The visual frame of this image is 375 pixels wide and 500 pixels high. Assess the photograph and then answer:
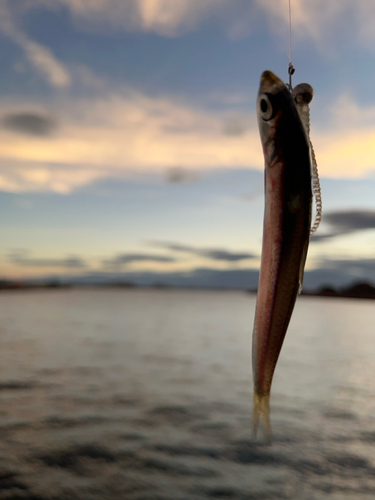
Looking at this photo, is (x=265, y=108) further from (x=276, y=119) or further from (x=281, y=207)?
(x=281, y=207)

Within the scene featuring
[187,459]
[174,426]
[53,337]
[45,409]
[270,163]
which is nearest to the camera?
[270,163]

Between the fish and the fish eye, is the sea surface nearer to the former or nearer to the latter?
the fish

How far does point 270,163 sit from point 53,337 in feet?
99.7

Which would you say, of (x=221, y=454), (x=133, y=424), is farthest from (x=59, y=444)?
(x=221, y=454)

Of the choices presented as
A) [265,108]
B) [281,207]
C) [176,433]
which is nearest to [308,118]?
[265,108]

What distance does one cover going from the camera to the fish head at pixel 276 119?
103 inches

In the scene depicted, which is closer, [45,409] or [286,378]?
[45,409]

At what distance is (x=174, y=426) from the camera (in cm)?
1017

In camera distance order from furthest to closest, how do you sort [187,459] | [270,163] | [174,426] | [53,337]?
[53,337], [174,426], [187,459], [270,163]

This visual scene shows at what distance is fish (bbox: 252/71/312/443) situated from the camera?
259 centimetres

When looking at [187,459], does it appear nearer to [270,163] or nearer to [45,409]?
Result: [45,409]

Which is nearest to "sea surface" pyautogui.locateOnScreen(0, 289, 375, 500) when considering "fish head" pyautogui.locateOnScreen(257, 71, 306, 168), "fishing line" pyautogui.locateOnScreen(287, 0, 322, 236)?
"fishing line" pyautogui.locateOnScreen(287, 0, 322, 236)

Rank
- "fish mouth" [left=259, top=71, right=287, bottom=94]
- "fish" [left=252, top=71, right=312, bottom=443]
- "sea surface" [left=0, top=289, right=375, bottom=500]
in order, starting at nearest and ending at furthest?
1. "fish" [left=252, top=71, right=312, bottom=443]
2. "fish mouth" [left=259, top=71, right=287, bottom=94]
3. "sea surface" [left=0, top=289, right=375, bottom=500]

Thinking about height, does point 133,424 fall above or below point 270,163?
below
